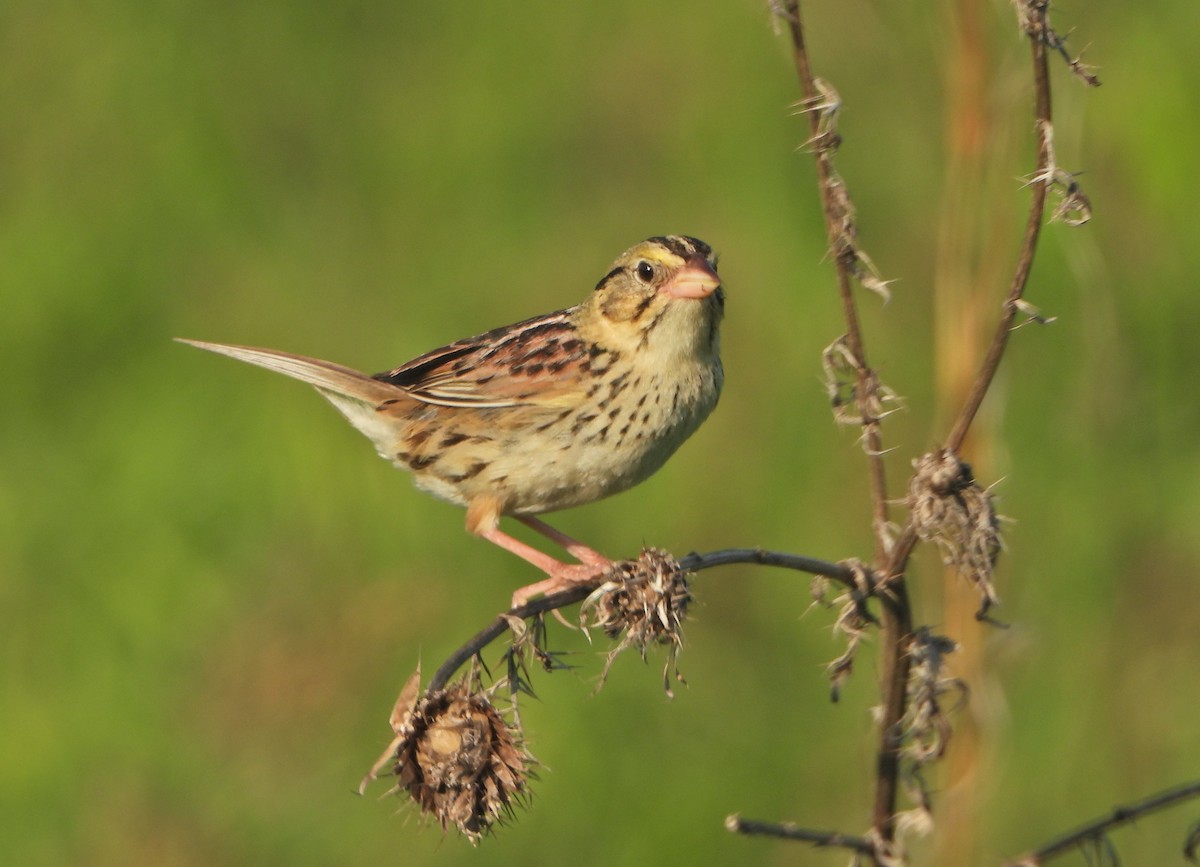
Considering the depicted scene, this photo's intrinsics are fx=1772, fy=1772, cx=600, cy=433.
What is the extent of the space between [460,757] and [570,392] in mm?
1589

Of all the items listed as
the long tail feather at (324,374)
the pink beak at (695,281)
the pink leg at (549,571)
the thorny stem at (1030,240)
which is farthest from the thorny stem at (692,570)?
the long tail feather at (324,374)

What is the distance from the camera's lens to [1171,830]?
553cm

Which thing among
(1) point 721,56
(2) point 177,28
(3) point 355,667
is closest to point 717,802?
(3) point 355,667

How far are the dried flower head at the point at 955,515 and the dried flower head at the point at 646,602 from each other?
0.52 m

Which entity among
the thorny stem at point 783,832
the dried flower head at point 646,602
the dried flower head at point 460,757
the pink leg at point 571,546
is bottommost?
the thorny stem at point 783,832

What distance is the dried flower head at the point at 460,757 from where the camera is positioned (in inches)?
125

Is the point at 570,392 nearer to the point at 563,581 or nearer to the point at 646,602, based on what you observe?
the point at 563,581

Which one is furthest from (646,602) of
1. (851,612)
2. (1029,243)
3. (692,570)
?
(1029,243)

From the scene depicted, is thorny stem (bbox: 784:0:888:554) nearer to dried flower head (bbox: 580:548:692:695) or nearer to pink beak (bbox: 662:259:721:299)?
dried flower head (bbox: 580:548:692:695)

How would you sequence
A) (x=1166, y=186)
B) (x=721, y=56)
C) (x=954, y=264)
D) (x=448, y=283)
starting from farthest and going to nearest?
1. (x=721, y=56)
2. (x=448, y=283)
3. (x=1166, y=186)
4. (x=954, y=264)

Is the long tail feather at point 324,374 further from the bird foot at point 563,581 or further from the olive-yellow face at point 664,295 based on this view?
the bird foot at point 563,581

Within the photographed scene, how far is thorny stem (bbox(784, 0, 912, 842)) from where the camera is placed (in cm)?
289

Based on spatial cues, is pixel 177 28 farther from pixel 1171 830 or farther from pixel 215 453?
pixel 1171 830

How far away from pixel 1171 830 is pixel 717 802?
1441 millimetres
